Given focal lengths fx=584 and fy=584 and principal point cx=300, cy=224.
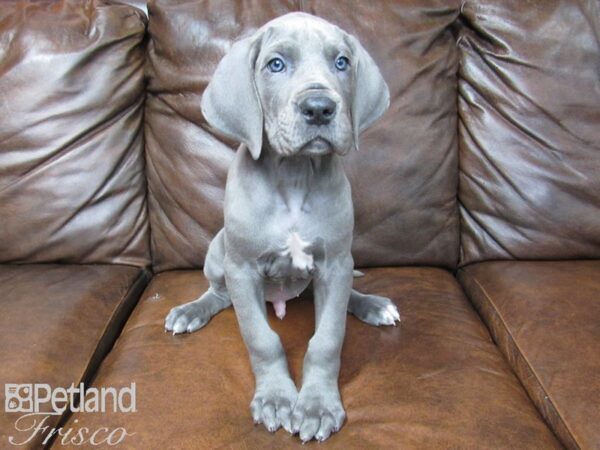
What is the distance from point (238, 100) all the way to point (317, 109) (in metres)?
0.20

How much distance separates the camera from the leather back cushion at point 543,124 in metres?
1.92

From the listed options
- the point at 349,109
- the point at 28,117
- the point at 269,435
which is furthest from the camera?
the point at 28,117

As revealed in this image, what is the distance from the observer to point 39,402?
1285 millimetres

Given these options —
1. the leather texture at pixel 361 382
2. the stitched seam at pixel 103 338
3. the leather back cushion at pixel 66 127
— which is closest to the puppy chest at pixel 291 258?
the leather texture at pixel 361 382

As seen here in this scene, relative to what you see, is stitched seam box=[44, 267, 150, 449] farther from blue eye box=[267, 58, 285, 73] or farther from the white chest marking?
blue eye box=[267, 58, 285, 73]

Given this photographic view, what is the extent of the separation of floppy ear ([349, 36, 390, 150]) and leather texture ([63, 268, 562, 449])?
0.54 metres

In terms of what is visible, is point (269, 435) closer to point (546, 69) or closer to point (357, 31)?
point (357, 31)

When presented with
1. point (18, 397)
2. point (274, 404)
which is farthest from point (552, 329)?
point (18, 397)

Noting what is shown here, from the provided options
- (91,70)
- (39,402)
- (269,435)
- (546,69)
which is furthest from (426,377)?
(91,70)

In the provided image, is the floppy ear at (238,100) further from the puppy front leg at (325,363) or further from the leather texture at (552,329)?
the leather texture at (552,329)

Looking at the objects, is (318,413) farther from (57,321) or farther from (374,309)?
(57,321)

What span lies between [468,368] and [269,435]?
511 mm

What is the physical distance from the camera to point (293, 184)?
1.37m

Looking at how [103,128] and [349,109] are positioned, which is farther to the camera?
[103,128]
